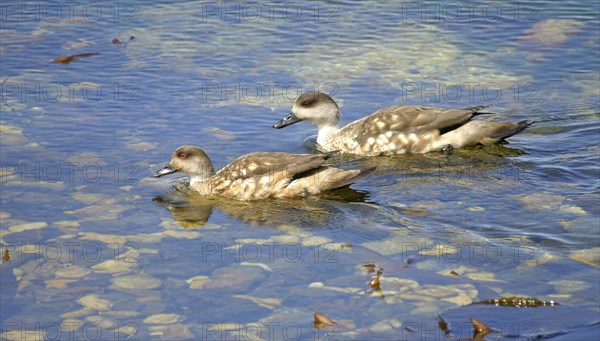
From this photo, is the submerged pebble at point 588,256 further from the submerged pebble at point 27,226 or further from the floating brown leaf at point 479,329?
the submerged pebble at point 27,226

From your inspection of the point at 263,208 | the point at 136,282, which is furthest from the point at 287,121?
the point at 136,282

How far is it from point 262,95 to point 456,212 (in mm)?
4507

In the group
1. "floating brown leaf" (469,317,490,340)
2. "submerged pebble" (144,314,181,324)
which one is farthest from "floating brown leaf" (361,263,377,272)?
"submerged pebble" (144,314,181,324)

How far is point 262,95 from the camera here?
1380 centimetres

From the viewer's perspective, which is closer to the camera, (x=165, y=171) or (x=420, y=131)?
(x=165, y=171)

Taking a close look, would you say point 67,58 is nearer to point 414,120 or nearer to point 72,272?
point 414,120

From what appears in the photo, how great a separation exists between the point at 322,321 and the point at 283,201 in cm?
303

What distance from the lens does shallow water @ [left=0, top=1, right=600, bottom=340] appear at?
8.10 m

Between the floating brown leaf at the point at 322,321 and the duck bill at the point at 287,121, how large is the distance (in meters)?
4.94

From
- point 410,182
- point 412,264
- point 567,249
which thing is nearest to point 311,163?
point 410,182

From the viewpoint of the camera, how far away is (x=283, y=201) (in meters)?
10.7

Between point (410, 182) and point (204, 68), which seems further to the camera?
point (204, 68)

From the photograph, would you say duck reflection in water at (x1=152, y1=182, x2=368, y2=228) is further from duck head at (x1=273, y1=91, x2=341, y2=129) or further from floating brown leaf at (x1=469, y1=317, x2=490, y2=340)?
floating brown leaf at (x1=469, y1=317, x2=490, y2=340)

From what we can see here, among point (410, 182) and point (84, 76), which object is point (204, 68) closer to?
point (84, 76)
